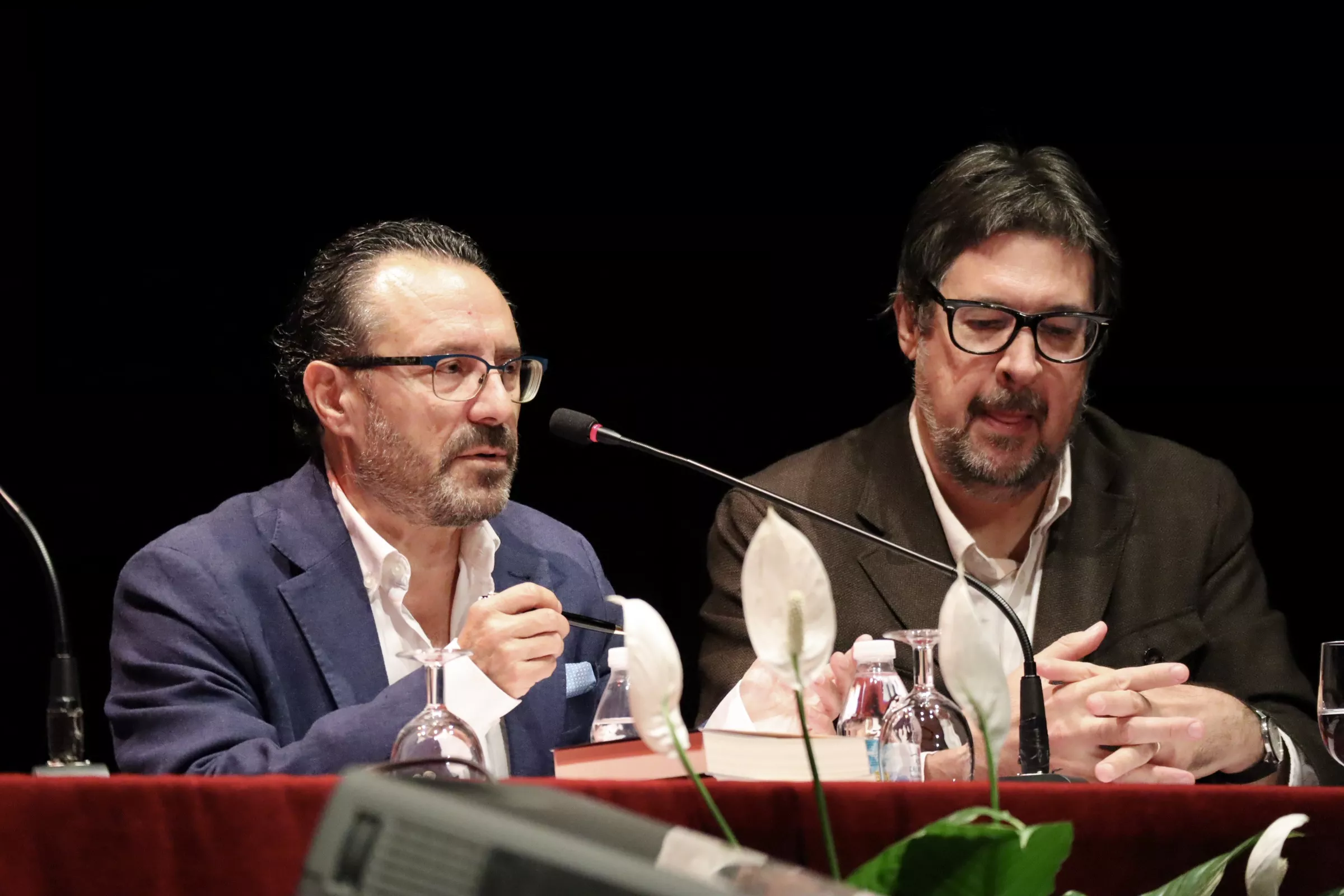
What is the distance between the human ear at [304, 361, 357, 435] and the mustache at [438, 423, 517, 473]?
172 millimetres

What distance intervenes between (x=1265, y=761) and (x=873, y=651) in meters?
0.73

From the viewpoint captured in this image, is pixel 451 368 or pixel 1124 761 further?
pixel 451 368

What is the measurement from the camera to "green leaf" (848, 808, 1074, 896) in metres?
0.75

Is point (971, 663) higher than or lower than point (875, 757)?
higher

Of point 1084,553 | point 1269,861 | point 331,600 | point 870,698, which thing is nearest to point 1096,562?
point 1084,553

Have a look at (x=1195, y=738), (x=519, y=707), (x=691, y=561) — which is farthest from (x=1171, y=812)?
(x=691, y=561)

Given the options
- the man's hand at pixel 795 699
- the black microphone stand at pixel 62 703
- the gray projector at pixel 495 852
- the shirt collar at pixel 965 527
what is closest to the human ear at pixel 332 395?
the black microphone stand at pixel 62 703

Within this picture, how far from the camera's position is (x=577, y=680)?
2.16 m

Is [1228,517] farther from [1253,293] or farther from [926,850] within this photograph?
[926,850]

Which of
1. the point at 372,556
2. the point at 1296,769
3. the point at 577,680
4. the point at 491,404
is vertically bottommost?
the point at 1296,769

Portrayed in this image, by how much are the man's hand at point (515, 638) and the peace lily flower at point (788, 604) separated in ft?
3.27

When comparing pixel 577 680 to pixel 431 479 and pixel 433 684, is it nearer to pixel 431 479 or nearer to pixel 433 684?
pixel 431 479

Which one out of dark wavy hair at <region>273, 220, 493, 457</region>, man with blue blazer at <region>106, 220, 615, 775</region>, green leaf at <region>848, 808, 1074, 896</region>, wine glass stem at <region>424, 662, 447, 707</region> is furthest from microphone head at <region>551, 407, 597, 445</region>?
green leaf at <region>848, 808, 1074, 896</region>

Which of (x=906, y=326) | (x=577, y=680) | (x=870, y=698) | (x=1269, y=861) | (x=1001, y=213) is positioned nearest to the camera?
(x=1269, y=861)
